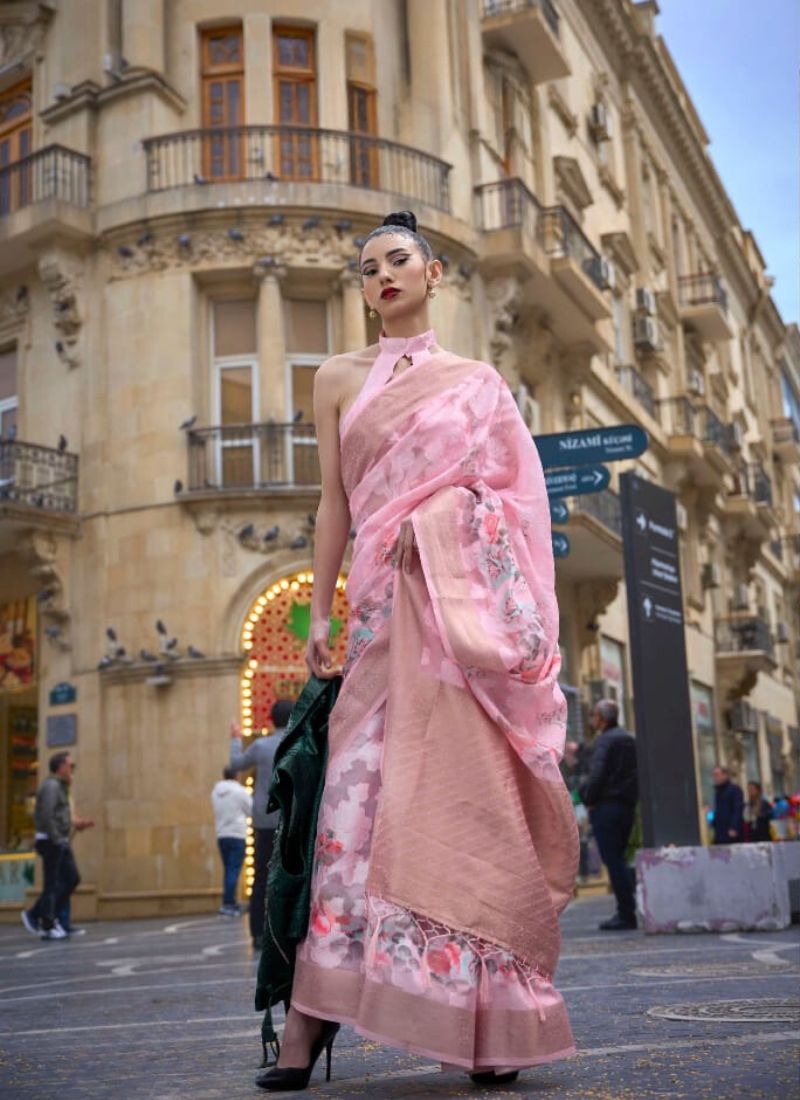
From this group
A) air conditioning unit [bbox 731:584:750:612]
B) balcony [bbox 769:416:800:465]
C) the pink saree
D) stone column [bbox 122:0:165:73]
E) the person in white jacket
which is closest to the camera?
the pink saree

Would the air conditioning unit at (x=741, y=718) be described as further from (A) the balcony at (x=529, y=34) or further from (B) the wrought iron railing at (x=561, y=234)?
(A) the balcony at (x=529, y=34)

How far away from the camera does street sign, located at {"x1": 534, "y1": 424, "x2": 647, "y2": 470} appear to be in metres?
12.4

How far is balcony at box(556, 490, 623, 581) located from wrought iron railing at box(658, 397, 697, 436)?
8851mm

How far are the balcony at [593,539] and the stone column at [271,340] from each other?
4.82 meters

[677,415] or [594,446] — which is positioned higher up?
[677,415]

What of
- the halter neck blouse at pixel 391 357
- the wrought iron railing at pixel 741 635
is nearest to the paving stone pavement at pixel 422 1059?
the halter neck blouse at pixel 391 357

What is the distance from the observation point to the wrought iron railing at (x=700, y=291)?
38.0 m

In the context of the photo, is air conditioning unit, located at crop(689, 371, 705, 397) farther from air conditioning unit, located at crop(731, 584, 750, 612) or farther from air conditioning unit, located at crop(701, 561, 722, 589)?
air conditioning unit, located at crop(731, 584, 750, 612)

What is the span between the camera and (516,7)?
80.5ft

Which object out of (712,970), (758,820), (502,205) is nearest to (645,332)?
(502,205)

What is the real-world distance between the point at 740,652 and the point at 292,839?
110 ft

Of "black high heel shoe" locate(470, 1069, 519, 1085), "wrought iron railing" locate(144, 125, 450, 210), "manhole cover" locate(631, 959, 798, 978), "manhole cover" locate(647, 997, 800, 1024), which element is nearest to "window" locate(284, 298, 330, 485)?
"wrought iron railing" locate(144, 125, 450, 210)

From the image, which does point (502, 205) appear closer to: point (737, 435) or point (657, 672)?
point (657, 672)

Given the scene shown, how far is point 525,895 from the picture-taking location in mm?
3818
